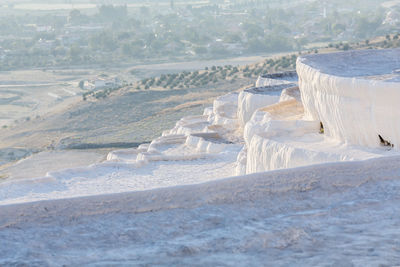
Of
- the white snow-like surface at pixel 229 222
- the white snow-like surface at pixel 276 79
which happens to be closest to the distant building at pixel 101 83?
the white snow-like surface at pixel 276 79

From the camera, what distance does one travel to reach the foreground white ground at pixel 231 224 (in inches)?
134

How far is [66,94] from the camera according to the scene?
5128 centimetres

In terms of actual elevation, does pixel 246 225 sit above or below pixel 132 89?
above

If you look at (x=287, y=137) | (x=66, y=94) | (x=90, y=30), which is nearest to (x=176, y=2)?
(x=90, y=30)

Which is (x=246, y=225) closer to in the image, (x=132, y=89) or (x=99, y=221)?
(x=99, y=221)

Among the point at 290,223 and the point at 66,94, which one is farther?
the point at 66,94

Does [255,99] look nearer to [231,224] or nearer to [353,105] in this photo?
[353,105]

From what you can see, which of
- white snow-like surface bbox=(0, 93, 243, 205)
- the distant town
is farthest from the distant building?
white snow-like surface bbox=(0, 93, 243, 205)

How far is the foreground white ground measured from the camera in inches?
134

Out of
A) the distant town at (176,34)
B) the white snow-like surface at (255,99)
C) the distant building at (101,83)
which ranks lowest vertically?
the distant building at (101,83)

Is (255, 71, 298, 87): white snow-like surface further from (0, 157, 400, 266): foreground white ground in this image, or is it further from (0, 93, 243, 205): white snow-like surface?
(0, 157, 400, 266): foreground white ground

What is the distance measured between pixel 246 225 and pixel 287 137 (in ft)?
14.1

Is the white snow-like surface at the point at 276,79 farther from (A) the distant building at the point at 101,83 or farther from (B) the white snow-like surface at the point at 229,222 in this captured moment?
(A) the distant building at the point at 101,83

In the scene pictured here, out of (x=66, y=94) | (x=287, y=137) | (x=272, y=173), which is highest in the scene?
(x=272, y=173)
